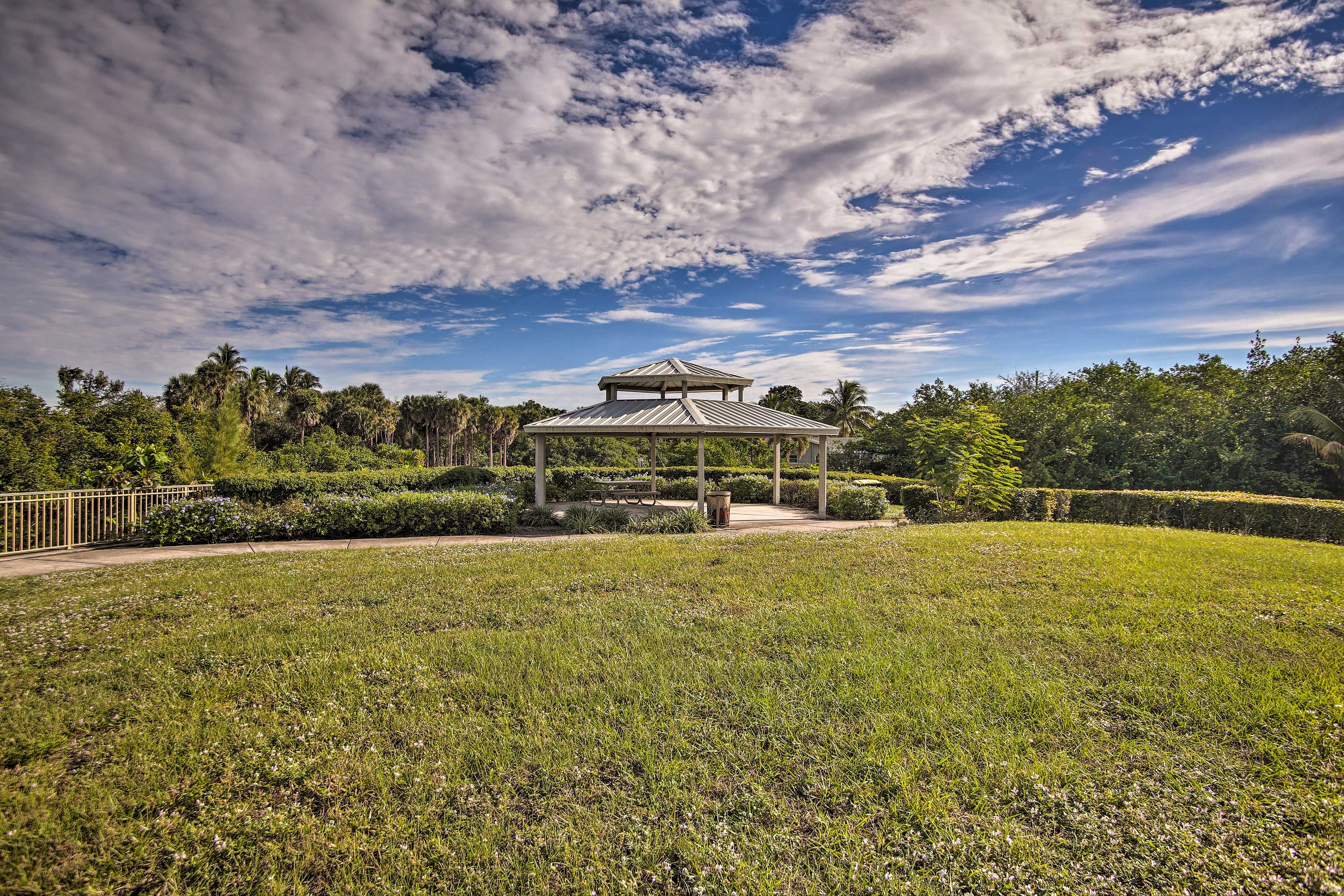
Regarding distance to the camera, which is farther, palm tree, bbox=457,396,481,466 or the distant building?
palm tree, bbox=457,396,481,466

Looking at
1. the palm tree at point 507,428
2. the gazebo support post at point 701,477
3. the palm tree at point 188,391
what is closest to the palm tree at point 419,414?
the palm tree at point 507,428

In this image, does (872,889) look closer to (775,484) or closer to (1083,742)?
(1083,742)

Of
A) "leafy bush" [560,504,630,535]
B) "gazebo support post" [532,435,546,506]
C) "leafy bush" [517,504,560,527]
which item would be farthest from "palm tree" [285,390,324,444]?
"leafy bush" [560,504,630,535]

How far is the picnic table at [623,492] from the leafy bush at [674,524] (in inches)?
157

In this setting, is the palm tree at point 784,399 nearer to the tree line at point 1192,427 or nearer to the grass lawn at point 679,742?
the tree line at point 1192,427

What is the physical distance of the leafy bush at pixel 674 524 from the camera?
12.4 m

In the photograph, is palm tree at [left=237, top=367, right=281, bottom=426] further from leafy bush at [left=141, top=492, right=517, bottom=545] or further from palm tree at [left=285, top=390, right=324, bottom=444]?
leafy bush at [left=141, top=492, right=517, bottom=545]

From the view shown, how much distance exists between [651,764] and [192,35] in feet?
37.9

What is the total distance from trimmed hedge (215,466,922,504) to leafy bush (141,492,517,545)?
195cm

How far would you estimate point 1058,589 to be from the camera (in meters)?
6.62

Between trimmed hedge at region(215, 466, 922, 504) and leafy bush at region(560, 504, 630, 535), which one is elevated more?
trimmed hedge at region(215, 466, 922, 504)

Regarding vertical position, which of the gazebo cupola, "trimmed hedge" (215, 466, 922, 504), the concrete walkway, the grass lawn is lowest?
the grass lawn

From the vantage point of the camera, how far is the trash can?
13.4m

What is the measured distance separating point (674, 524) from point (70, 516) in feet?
39.3
